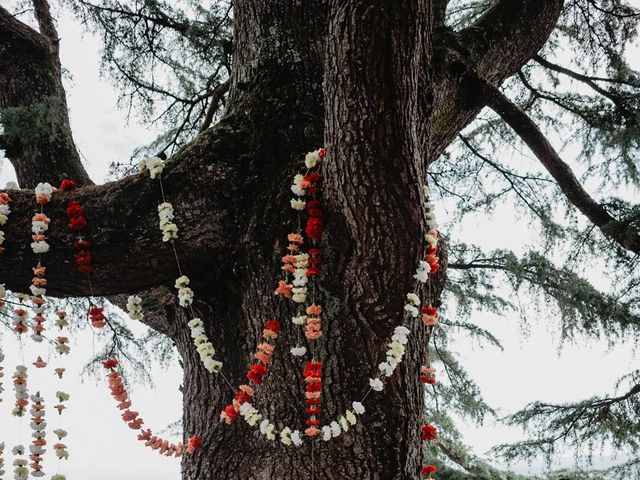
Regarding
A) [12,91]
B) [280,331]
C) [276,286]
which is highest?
[12,91]

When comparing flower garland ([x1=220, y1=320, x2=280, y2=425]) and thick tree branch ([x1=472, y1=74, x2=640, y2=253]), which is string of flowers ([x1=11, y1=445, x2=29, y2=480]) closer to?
flower garland ([x1=220, y1=320, x2=280, y2=425])

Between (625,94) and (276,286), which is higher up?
(625,94)

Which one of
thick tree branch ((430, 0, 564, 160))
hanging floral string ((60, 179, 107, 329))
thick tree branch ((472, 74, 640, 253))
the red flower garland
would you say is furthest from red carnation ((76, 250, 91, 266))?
thick tree branch ((472, 74, 640, 253))

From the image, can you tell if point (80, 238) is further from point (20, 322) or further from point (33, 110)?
point (33, 110)

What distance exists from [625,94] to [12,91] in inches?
126

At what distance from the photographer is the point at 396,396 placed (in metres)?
1.82

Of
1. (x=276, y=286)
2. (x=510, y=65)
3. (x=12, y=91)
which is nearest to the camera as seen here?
(x=276, y=286)

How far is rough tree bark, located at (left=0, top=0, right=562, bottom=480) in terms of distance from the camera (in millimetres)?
1663

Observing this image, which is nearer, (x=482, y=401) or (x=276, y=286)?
(x=276, y=286)

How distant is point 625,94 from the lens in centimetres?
326

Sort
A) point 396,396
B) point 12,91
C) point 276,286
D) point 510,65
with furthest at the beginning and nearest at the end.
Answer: point 510,65
point 12,91
point 276,286
point 396,396

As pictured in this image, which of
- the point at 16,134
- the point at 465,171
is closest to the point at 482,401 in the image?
the point at 465,171

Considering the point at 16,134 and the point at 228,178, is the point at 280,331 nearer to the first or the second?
the point at 228,178

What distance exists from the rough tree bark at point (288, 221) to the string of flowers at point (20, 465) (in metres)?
0.64
